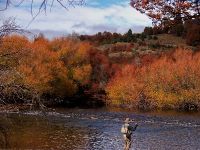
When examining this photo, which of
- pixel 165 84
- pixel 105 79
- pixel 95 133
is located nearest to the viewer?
pixel 95 133

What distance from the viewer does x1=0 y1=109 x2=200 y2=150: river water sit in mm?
27302

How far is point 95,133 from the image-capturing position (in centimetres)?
3259

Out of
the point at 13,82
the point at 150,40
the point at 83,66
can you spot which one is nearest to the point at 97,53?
the point at 83,66

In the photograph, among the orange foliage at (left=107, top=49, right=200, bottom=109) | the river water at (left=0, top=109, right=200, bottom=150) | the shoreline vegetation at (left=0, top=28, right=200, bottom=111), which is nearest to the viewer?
the river water at (left=0, top=109, right=200, bottom=150)

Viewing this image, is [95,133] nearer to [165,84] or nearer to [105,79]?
[165,84]

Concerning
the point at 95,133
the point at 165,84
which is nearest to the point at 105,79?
the point at 165,84

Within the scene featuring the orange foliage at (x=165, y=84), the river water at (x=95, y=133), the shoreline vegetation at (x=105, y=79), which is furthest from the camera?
the shoreline vegetation at (x=105, y=79)

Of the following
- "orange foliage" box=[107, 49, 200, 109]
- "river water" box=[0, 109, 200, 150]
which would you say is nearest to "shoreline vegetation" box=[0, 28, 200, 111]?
"orange foliage" box=[107, 49, 200, 109]

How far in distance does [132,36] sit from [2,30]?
116 m

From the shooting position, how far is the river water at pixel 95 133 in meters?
27.3

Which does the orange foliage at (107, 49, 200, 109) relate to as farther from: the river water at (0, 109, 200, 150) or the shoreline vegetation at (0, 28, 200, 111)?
the river water at (0, 109, 200, 150)

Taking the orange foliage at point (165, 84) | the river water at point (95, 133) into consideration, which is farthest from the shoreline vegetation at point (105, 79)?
the river water at point (95, 133)

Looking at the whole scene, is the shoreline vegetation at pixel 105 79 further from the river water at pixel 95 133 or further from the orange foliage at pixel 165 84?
the river water at pixel 95 133

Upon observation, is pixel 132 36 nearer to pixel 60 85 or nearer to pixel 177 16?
pixel 60 85
